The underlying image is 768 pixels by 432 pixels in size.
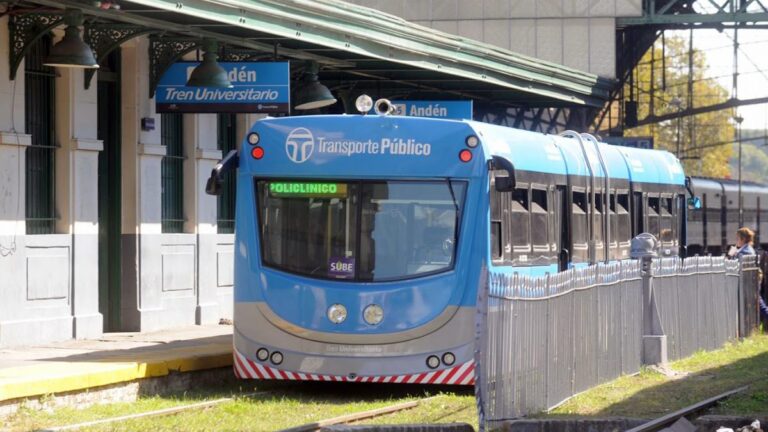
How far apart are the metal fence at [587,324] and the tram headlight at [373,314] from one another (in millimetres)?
1637

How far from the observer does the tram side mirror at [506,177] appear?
48.4 feet

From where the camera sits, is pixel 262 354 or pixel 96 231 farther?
pixel 96 231

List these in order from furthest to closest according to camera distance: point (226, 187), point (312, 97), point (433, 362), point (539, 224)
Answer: point (226, 187) < point (312, 97) < point (539, 224) < point (433, 362)

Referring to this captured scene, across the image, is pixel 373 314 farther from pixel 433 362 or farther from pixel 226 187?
pixel 226 187

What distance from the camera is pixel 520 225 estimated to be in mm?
16250

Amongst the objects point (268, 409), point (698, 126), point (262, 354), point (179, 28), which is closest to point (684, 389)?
point (262, 354)

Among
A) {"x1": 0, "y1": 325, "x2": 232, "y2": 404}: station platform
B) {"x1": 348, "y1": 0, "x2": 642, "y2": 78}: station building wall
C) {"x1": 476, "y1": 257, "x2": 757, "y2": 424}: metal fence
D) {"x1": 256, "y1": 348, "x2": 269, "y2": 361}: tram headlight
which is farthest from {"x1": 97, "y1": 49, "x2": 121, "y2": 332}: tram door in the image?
{"x1": 348, "y1": 0, "x2": 642, "y2": 78}: station building wall

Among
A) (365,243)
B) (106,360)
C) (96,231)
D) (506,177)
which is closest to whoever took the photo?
(365,243)

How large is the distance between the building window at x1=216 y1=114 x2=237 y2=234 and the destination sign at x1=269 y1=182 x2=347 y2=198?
28.5ft

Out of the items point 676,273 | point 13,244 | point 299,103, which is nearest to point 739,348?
point 676,273

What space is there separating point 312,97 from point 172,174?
7.43ft

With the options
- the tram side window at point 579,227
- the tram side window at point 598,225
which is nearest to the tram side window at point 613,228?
the tram side window at point 598,225

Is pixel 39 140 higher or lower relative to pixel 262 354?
higher

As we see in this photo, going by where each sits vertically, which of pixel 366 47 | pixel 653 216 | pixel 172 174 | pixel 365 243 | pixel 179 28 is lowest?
pixel 365 243
